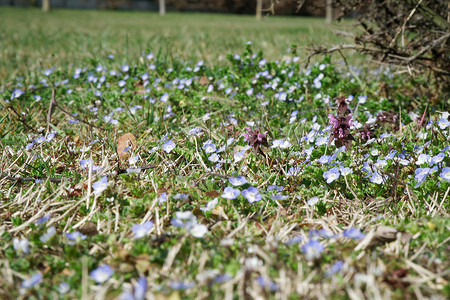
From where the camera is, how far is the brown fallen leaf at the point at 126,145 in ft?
8.02

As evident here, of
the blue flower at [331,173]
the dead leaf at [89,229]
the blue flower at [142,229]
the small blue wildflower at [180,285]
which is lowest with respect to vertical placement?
the dead leaf at [89,229]

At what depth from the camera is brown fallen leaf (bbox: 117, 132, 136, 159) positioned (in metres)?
2.45

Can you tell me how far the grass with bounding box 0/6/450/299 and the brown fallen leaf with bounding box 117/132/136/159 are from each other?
1cm

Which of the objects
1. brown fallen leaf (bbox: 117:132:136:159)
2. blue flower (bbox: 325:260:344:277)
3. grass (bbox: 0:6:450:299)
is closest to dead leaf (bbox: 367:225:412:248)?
grass (bbox: 0:6:450:299)

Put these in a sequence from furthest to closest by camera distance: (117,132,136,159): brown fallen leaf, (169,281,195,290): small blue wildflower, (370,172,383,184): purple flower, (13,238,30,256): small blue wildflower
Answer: (117,132,136,159): brown fallen leaf → (370,172,383,184): purple flower → (13,238,30,256): small blue wildflower → (169,281,195,290): small blue wildflower

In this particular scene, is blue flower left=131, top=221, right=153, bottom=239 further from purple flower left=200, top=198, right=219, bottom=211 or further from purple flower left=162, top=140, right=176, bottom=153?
purple flower left=162, top=140, right=176, bottom=153

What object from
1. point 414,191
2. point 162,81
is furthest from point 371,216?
point 162,81

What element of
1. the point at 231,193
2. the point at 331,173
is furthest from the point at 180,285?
the point at 331,173

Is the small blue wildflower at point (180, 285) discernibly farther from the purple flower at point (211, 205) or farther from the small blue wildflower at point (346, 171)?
the small blue wildflower at point (346, 171)

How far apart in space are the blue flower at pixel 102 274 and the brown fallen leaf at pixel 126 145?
1.10 m

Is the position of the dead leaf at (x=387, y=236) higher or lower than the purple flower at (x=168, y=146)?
lower

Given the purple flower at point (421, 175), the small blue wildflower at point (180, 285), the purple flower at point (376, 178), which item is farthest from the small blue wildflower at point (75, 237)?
the purple flower at point (421, 175)

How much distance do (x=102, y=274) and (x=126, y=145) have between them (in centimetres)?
137

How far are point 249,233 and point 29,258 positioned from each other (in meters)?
0.85
